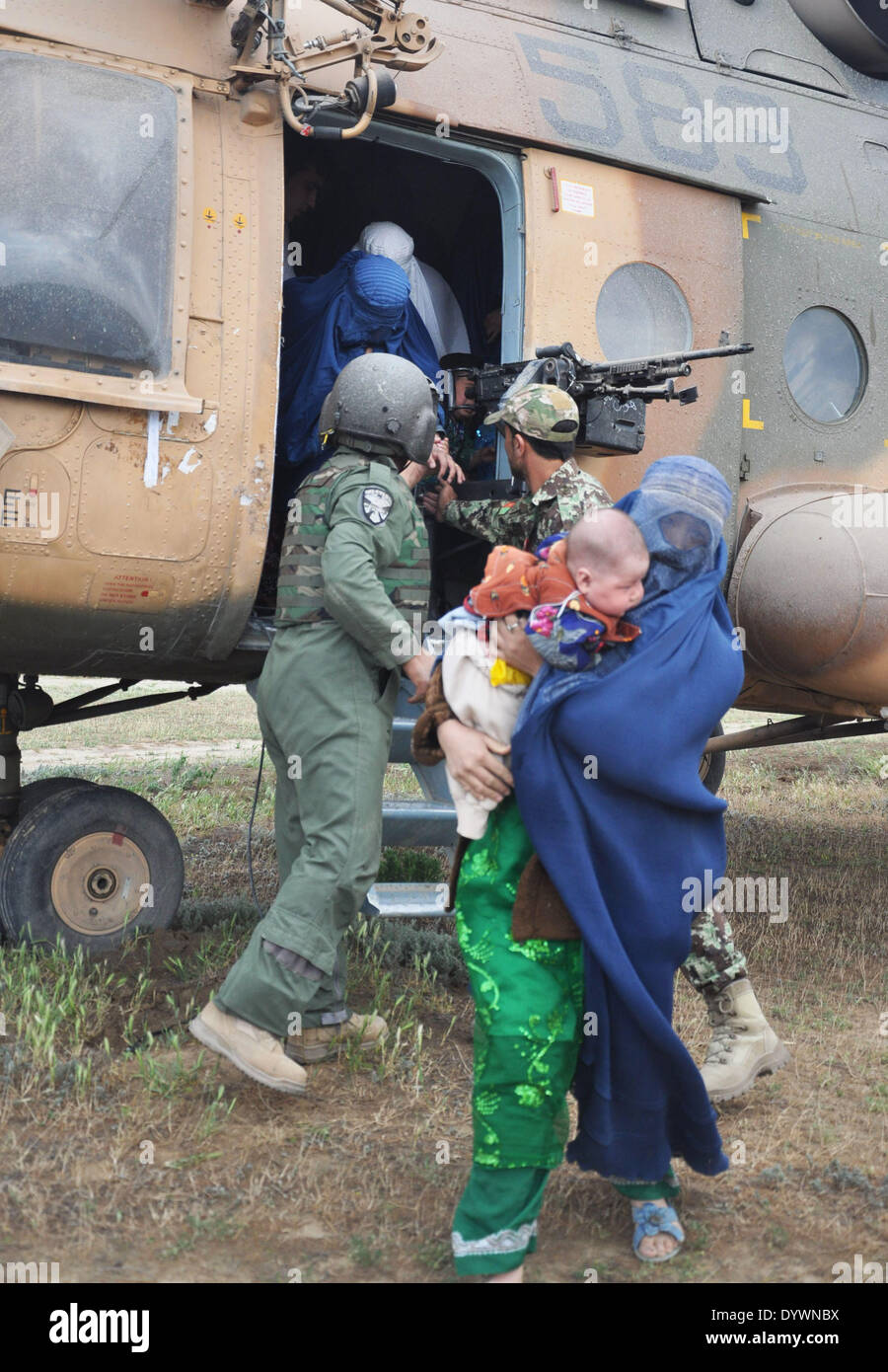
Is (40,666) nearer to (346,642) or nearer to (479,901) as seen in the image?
(346,642)

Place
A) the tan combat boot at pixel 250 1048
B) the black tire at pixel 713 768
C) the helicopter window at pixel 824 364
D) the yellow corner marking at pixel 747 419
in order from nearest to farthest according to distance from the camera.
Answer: the tan combat boot at pixel 250 1048 → the yellow corner marking at pixel 747 419 → the helicopter window at pixel 824 364 → the black tire at pixel 713 768

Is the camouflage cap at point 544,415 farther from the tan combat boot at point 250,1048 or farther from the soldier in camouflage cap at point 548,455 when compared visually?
the tan combat boot at point 250,1048

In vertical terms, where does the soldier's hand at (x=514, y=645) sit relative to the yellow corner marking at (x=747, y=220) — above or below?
below

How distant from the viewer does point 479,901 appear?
8.30ft

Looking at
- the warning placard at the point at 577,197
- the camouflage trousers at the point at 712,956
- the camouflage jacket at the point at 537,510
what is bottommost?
the camouflage trousers at the point at 712,956

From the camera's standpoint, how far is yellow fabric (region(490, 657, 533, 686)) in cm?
254

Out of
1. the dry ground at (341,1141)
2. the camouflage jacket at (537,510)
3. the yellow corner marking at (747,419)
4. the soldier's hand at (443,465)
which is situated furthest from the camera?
the yellow corner marking at (747,419)

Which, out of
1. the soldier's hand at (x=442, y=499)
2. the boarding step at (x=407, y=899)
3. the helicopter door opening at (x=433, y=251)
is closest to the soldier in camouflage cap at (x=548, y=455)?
the soldier's hand at (x=442, y=499)

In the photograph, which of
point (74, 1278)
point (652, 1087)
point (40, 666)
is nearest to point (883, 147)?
point (40, 666)

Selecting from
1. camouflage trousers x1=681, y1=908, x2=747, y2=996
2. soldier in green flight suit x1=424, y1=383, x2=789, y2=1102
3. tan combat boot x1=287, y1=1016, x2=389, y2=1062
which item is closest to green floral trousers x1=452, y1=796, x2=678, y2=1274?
soldier in green flight suit x1=424, y1=383, x2=789, y2=1102

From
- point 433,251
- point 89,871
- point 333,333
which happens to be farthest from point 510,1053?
point 433,251

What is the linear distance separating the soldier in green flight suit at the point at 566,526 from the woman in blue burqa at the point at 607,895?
0.72ft

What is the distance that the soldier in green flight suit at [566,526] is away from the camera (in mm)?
3428

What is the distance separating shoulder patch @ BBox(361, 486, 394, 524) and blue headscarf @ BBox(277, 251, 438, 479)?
1.04 meters
